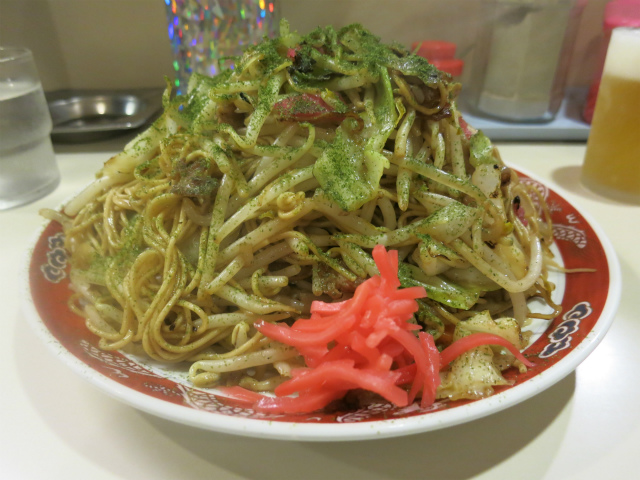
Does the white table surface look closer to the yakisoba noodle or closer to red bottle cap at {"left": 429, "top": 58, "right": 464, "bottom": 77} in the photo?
the yakisoba noodle

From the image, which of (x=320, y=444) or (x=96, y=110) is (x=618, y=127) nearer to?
(x=320, y=444)

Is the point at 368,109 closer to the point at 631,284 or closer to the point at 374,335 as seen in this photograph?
the point at 374,335

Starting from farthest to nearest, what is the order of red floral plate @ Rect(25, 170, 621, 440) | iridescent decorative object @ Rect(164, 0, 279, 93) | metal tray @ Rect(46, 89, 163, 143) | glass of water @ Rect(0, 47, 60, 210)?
metal tray @ Rect(46, 89, 163, 143)
iridescent decorative object @ Rect(164, 0, 279, 93)
glass of water @ Rect(0, 47, 60, 210)
red floral plate @ Rect(25, 170, 621, 440)

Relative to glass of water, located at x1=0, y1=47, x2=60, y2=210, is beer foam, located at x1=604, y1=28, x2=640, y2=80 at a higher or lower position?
higher

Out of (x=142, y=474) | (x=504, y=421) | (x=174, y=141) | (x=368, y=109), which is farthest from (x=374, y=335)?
(x=174, y=141)

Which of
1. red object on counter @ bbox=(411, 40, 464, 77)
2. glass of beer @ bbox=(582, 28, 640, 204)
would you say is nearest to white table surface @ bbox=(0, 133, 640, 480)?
glass of beer @ bbox=(582, 28, 640, 204)

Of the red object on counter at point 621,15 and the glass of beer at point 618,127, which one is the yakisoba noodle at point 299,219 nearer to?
the glass of beer at point 618,127
